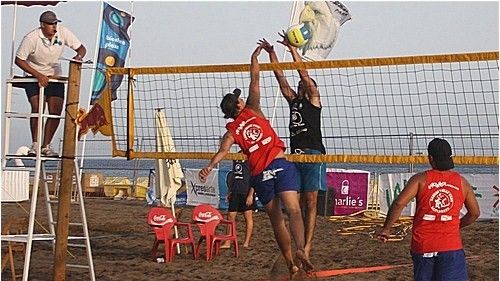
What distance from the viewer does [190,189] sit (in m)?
21.1

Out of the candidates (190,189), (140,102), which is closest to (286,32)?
(140,102)


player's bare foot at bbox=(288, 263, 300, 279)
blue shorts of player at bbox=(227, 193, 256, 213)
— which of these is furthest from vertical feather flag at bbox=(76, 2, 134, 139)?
player's bare foot at bbox=(288, 263, 300, 279)

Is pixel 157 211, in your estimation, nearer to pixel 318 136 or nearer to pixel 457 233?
pixel 318 136

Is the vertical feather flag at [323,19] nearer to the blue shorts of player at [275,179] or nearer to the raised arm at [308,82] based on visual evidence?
the raised arm at [308,82]

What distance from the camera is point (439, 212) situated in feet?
21.3

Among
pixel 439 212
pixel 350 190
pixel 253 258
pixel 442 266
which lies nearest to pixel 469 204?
pixel 439 212

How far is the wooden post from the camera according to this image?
8305 millimetres

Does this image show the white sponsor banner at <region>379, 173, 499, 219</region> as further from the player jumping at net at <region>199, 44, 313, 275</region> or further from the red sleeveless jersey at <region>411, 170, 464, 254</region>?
the red sleeveless jersey at <region>411, 170, 464, 254</region>

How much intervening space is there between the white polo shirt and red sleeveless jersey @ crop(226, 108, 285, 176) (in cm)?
216

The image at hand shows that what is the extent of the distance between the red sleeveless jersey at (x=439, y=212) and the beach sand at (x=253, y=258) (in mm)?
1365

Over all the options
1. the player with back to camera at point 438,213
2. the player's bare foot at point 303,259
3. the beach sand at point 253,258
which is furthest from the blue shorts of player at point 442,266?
the beach sand at point 253,258

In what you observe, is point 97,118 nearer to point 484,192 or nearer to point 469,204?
point 469,204

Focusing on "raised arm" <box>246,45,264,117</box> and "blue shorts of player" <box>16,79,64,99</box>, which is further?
"blue shorts of player" <box>16,79,64,99</box>

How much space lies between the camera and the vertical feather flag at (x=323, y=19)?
12734mm
